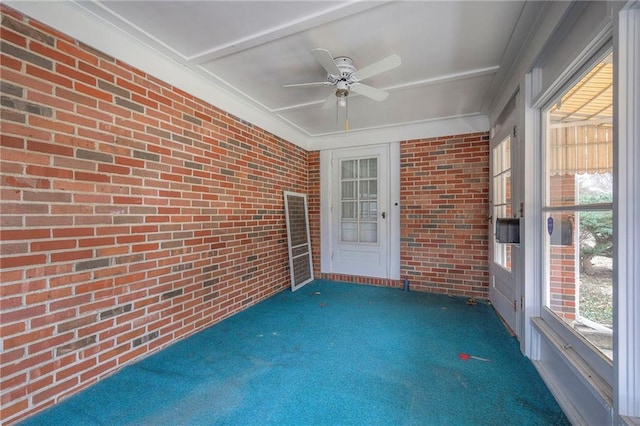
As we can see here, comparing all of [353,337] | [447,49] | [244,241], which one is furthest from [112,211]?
[447,49]

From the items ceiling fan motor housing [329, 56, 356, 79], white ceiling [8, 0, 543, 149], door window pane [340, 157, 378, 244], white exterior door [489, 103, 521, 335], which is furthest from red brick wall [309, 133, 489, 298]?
ceiling fan motor housing [329, 56, 356, 79]

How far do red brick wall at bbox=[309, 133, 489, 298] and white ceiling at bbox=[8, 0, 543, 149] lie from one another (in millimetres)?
814

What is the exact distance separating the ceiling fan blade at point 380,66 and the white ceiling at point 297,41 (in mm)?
222

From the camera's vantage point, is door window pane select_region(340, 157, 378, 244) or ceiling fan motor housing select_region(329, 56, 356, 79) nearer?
ceiling fan motor housing select_region(329, 56, 356, 79)

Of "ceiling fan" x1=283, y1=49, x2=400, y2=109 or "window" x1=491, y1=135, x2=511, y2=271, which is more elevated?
"ceiling fan" x1=283, y1=49, x2=400, y2=109

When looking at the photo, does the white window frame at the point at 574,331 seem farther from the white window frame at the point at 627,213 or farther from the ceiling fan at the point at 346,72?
the ceiling fan at the point at 346,72

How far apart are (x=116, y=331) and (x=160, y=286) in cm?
42

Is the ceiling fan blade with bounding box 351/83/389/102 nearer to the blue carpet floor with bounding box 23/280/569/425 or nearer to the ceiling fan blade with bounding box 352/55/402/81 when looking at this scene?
the ceiling fan blade with bounding box 352/55/402/81

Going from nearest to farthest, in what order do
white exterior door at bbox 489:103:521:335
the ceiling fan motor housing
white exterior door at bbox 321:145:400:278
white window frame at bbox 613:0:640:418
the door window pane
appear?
1. white window frame at bbox 613:0:640:418
2. the ceiling fan motor housing
3. white exterior door at bbox 489:103:521:335
4. white exterior door at bbox 321:145:400:278
5. the door window pane

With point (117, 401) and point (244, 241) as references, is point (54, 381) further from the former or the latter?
point (244, 241)

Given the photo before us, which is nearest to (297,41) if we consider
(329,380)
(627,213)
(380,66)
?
(380,66)

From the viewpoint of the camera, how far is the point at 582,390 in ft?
4.83

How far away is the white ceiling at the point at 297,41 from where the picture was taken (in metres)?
1.71

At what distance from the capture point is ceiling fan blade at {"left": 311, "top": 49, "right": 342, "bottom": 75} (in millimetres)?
1819
